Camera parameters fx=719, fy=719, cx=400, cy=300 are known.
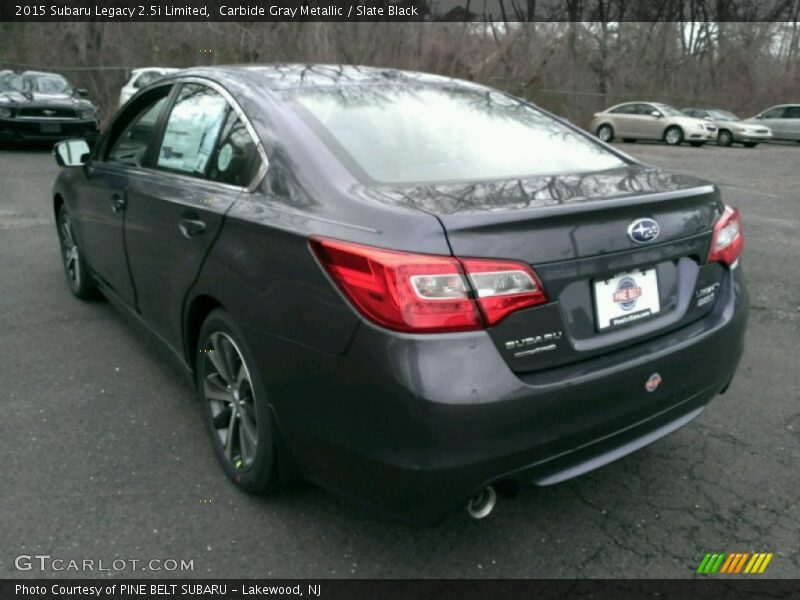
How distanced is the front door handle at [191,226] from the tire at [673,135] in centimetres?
2317

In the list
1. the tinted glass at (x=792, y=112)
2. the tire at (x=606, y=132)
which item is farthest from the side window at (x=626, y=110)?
the tinted glass at (x=792, y=112)

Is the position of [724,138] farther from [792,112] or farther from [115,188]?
[115,188]

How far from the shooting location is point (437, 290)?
198 centimetres

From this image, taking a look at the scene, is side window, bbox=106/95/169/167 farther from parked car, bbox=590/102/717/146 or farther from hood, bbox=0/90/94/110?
parked car, bbox=590/102/717/146

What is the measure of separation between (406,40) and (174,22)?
8.58 metres

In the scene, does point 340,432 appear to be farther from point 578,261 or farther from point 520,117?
point 520,117

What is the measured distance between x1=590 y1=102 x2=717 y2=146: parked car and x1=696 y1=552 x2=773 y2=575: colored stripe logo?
23.0 metres

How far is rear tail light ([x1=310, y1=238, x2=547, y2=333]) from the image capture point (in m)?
1.98

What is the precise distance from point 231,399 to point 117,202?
4.90ft

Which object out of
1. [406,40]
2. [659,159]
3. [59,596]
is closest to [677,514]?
[59,596]

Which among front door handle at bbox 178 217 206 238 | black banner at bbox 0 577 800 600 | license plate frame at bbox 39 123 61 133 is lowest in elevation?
black banner at bbox 0 577 800 600

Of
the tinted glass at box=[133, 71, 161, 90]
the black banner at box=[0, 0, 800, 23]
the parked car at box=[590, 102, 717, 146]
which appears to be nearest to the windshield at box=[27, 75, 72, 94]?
the tinted glass at box=[133, 71, 161, 90]

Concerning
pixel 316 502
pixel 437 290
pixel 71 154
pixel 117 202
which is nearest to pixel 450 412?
pixel 437 290

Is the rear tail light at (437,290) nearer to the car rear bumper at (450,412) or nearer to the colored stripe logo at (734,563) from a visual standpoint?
the car rear bumper at (450,412)
